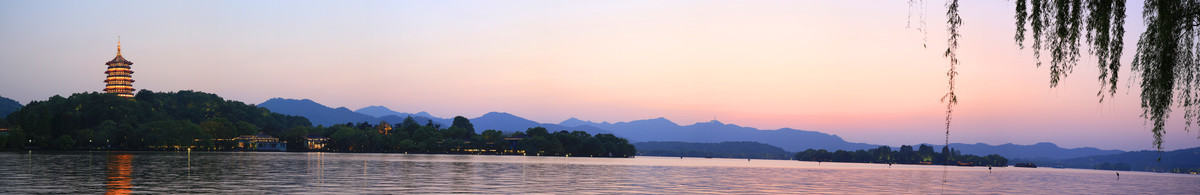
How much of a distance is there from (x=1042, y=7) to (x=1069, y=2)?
0.43 metres

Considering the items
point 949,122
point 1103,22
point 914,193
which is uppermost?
point 1103,22

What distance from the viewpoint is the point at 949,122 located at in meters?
14.0

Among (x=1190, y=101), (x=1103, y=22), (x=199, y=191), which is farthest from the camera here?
(x=199, y=191)

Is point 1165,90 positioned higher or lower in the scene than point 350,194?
higher

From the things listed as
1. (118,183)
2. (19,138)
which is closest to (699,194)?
(118,183)

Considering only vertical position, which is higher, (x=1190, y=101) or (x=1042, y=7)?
(x=1042, y=7)

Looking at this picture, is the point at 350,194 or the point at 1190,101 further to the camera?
the point at 350,194

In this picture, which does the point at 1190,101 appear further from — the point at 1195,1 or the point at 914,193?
the point at 914,193

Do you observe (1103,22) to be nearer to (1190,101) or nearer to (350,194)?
(1190,101)

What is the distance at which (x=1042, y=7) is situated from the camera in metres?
13.5

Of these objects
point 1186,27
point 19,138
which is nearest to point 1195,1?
point 1186,27

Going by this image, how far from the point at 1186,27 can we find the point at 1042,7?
259 centimetres

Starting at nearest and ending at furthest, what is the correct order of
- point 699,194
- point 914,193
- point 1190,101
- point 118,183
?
1. point 1190,101
2. point 118,183
3. point 699,194
4. point 914,193

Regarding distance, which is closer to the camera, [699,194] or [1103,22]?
[1103,22]
